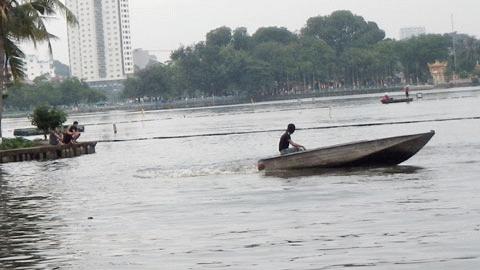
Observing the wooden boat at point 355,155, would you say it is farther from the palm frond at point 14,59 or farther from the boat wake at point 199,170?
the palm frond at point 14,59

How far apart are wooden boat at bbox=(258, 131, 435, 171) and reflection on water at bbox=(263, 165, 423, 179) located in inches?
8.1

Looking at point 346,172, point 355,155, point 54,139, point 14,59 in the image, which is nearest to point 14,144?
point 54,139

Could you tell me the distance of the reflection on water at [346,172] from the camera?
28.5m

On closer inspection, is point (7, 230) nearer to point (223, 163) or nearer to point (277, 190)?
point (277, 190)

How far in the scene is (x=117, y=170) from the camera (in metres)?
39.1

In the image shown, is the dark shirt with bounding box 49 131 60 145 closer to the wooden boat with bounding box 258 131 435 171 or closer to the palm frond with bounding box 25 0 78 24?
the palm frond with bounding box 25 0 78 24

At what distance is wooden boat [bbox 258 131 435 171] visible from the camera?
96.7 feet

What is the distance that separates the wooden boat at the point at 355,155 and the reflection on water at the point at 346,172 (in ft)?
0.67

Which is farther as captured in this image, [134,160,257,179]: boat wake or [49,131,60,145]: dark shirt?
[49,131,60,145]: dark shirt

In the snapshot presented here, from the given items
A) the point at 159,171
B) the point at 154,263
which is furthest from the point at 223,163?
the point at 154,263

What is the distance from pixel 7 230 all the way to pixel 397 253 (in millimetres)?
9069

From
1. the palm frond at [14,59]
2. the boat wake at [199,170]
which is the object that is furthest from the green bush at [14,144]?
the boat wake at [199,170]

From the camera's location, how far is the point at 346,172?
29062 millimetres

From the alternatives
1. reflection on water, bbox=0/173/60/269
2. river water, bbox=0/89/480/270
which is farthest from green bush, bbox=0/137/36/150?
reflection on water, bbox=0/173/60/269
